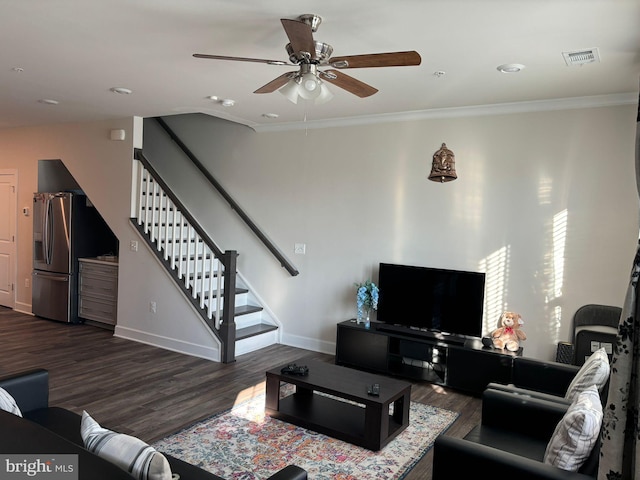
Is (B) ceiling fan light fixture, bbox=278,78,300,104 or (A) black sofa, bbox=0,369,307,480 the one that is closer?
(A) black sofa, bbox=0,369,307,480

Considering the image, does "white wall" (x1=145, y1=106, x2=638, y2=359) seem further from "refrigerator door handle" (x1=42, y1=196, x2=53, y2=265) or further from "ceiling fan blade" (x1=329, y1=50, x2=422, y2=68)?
"ceiling fan blade" (x1=329, y1=50, x2=422, y2=68)

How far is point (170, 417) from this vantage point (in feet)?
12.1

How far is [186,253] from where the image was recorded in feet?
19.7

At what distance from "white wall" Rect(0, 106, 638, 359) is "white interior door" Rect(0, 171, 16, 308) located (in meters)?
0.20

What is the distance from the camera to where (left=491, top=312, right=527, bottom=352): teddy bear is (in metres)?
4.34

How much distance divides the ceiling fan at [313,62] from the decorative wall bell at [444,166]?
185 centimetres

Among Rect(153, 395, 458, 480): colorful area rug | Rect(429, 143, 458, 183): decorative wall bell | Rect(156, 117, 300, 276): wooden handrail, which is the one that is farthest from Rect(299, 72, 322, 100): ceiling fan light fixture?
Rect(156, 117, 300, 276): wooden handrail

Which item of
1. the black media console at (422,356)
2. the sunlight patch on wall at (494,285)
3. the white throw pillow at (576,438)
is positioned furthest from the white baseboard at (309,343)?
the white throw pillow at (576,438)

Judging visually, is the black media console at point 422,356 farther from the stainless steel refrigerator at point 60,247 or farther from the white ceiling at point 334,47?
the stainless steel refrigerator at point 60,247

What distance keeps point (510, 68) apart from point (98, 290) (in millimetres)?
5601

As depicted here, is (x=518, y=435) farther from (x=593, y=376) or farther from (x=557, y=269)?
(x=557, y=269)

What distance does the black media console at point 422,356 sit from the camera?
429 cm

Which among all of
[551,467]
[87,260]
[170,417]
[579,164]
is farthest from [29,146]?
[551,467]

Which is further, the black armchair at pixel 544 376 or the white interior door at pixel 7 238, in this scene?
the white interior door at pixel 7 238
